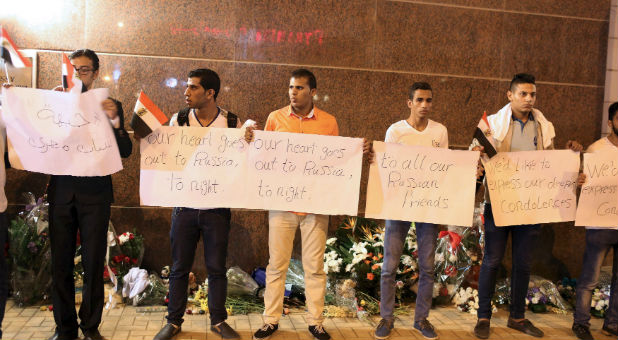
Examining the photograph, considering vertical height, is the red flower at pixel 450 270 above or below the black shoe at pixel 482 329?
above

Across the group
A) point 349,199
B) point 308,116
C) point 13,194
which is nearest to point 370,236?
point 349,199

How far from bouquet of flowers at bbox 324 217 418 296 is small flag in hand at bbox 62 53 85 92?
2.54 metres

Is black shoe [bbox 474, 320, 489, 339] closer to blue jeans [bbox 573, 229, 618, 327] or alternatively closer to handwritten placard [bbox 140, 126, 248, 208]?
blue jeans [bbox 573, 229, 618, 327]

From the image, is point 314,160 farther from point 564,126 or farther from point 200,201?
point 564,126

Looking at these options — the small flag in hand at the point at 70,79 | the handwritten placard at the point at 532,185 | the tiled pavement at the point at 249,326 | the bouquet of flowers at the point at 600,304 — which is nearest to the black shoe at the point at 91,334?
the tiled pavement at the point at 249,326

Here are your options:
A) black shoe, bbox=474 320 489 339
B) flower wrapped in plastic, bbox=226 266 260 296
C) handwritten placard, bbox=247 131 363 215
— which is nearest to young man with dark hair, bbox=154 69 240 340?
handwritten placard, bbox=247 131 363 215

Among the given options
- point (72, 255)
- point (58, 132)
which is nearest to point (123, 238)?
point (72, 255)

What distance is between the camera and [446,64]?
5816 mm

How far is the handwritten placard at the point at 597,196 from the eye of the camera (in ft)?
14.4

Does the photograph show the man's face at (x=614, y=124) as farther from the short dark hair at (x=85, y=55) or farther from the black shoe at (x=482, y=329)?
the short dark hair at (x=85, y=55)

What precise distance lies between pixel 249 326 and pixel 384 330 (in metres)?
1.05

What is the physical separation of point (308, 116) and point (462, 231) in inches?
86.9

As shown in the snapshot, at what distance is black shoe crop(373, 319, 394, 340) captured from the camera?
415cm

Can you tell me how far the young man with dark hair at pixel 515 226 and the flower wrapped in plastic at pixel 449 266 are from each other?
67 cm
